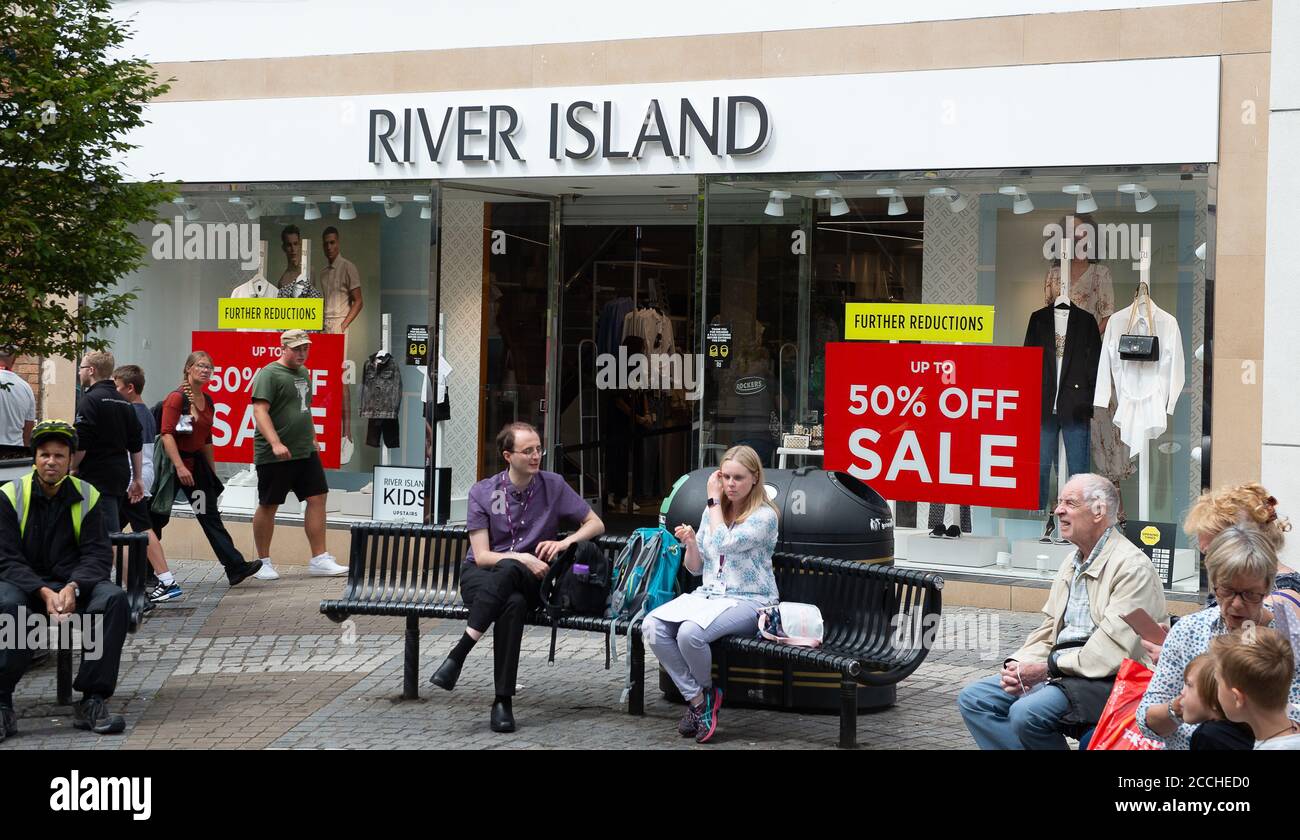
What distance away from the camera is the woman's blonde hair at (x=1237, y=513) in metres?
5.67

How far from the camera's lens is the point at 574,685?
27.6 feet

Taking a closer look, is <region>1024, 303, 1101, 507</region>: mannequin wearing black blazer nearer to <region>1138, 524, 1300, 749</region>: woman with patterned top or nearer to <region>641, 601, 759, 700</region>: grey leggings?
<region>641, 601, 759, 700</region>: grey leggings

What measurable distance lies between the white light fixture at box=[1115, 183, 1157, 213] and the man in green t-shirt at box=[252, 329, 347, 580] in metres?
6.23

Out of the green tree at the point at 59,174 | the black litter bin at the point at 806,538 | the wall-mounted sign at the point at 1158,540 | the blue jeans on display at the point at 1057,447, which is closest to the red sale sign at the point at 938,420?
the blue jeans on display at the point at 1057,447

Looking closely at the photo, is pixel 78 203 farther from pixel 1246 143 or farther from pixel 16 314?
pixel 1246 143

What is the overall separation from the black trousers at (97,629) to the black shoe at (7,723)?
0.20ft

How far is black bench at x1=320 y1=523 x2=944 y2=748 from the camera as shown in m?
7.01

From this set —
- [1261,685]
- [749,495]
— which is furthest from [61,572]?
[1261,685]

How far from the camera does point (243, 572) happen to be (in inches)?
464

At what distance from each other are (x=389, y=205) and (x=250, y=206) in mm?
1353

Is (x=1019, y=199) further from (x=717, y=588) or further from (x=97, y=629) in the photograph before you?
(x=97, y=629)

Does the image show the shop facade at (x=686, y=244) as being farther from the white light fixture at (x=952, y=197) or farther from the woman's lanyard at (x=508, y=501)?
the woman's lanyard at (x=508, y=501)

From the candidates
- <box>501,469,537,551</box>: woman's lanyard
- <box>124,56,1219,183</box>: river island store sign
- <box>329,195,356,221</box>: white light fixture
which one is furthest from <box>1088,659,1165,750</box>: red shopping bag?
<box>329,195,356,221</box>: white light fixture
